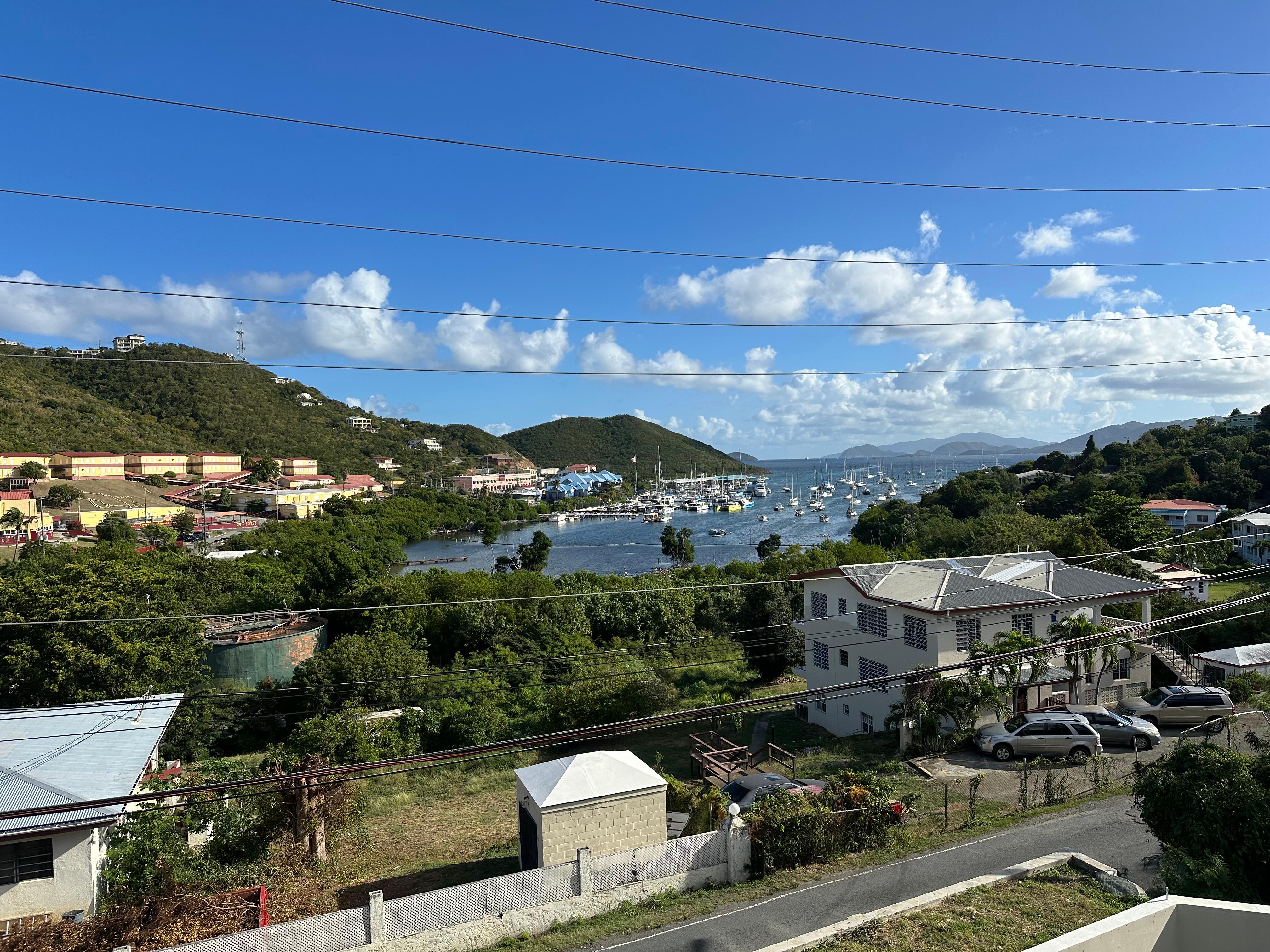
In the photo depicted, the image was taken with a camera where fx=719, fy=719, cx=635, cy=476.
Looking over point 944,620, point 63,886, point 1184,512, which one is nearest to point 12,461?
point 63,886

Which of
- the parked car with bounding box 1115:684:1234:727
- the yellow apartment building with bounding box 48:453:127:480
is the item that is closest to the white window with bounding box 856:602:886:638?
the parked car with bounding box 1115:684:1234:727

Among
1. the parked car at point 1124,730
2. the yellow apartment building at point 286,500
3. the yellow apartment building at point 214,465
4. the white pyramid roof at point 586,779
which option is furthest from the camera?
the yellow apartment building at point 214,465

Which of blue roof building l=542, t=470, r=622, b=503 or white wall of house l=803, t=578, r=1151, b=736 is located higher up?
blue roof building l=542, t=470, r=622, b=503

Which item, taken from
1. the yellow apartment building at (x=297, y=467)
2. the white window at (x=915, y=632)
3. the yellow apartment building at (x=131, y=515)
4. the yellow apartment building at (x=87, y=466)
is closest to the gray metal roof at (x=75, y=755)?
the white window at (x=915, y=632)

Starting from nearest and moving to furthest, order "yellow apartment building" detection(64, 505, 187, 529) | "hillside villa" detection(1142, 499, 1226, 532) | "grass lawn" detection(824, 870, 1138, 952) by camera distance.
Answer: "grass lawn" detection(824, 870, 1138, 952), "hillside villa" detection(1142, 499, 1226, 532), "yellow apartment building" detection(64, 505, 187, 529)

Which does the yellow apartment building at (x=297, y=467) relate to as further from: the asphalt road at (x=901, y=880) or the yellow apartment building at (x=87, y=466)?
the asphalt road at (x=901, y=880)

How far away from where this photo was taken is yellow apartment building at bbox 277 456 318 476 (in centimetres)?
9581

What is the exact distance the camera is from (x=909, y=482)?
18200 cm

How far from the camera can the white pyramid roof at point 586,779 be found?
9.61m

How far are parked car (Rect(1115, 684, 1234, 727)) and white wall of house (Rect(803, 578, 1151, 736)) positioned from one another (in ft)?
4.80

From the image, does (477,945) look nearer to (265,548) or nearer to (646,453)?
(265,548)

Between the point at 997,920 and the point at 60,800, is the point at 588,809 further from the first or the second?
the point at 60,800

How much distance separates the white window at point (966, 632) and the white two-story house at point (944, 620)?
0.02m

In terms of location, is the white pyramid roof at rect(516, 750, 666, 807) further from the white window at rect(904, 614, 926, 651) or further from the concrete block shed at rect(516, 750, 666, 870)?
the white window at rect(904, 614, 926, 651)
